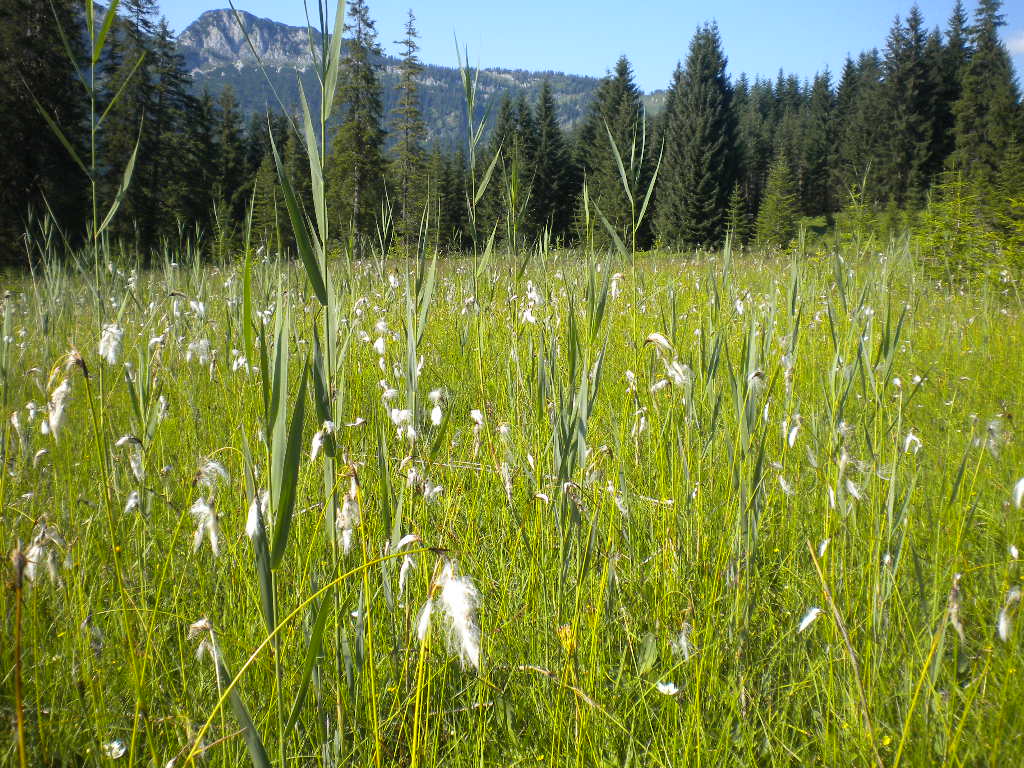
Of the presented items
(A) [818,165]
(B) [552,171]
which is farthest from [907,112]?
(B) [552,171]

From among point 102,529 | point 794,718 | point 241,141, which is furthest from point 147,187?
point 794,718

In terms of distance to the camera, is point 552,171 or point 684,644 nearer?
point 684,644

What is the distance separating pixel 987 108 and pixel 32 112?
5341 centimetres

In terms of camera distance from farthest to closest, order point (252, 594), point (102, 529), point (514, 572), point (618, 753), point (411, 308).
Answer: point (102, 529) → point (514, 572) → point (252, 594) → point (411, 308) → point (618, 753)

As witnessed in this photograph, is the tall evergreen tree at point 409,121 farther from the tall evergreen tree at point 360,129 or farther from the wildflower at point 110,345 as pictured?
the wildflower at point 110,345

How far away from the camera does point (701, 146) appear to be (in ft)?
128

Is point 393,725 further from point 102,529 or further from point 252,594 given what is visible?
point 102,529

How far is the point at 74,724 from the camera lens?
1.30 m

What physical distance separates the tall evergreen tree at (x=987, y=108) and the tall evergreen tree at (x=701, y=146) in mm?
13223

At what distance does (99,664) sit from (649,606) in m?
1.35

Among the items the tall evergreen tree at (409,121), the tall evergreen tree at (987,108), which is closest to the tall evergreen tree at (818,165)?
the tall evergreen tree at (987,108)

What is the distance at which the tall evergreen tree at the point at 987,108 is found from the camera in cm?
3600

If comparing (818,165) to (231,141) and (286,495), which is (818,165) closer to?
(231,141)

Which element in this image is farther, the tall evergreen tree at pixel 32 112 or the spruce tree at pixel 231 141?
the spruce tree at pixel 231 141
